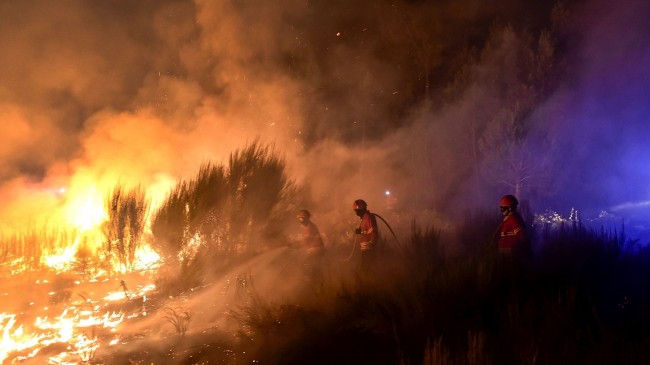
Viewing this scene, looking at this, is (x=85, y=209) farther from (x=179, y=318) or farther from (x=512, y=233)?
(x=512, y=233)

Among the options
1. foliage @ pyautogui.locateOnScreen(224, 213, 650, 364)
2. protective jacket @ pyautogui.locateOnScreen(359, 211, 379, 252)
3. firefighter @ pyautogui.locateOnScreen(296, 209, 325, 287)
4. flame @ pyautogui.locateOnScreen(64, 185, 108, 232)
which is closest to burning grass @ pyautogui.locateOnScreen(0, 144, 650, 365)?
foliage @ pyautogui.locateOnScreen(224, 213, 650, 364)

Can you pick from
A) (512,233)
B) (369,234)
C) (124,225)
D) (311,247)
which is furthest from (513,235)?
(124,225)

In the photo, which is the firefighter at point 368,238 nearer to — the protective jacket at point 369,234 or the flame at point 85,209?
the protective jacket at point 369,234

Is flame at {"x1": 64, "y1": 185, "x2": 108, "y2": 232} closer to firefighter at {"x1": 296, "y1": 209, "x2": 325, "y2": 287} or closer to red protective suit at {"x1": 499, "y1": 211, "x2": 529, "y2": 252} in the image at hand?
firefighter at {"x1": 296, "y1": 209, "x2": 325, "y2": 287}

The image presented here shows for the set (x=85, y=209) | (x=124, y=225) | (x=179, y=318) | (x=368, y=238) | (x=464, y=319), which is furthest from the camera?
(x=85, y=209)

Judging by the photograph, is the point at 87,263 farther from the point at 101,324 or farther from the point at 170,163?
the point at 170,163

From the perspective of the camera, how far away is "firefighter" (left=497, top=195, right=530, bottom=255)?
5.94 m

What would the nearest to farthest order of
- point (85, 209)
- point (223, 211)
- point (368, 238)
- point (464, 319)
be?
1. point (464, 319)
2. point (368, 238)
3. point (223, 211)
4. point (85, 209)

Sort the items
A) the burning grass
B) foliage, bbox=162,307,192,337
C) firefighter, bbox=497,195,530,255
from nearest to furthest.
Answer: the burning grass < foliage, bbox=162,307,192,337 < firefighter, bbox=497,195,530,255

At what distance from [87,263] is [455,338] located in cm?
665

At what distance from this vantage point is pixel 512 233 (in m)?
6.02

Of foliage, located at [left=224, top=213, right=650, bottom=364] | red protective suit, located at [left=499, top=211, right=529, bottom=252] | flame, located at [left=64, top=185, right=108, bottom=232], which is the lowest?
foliage, located at [left=224, top=213, right=650, bottom=364]

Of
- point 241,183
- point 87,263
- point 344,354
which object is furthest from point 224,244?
point 344,354

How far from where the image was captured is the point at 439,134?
17.2 m
